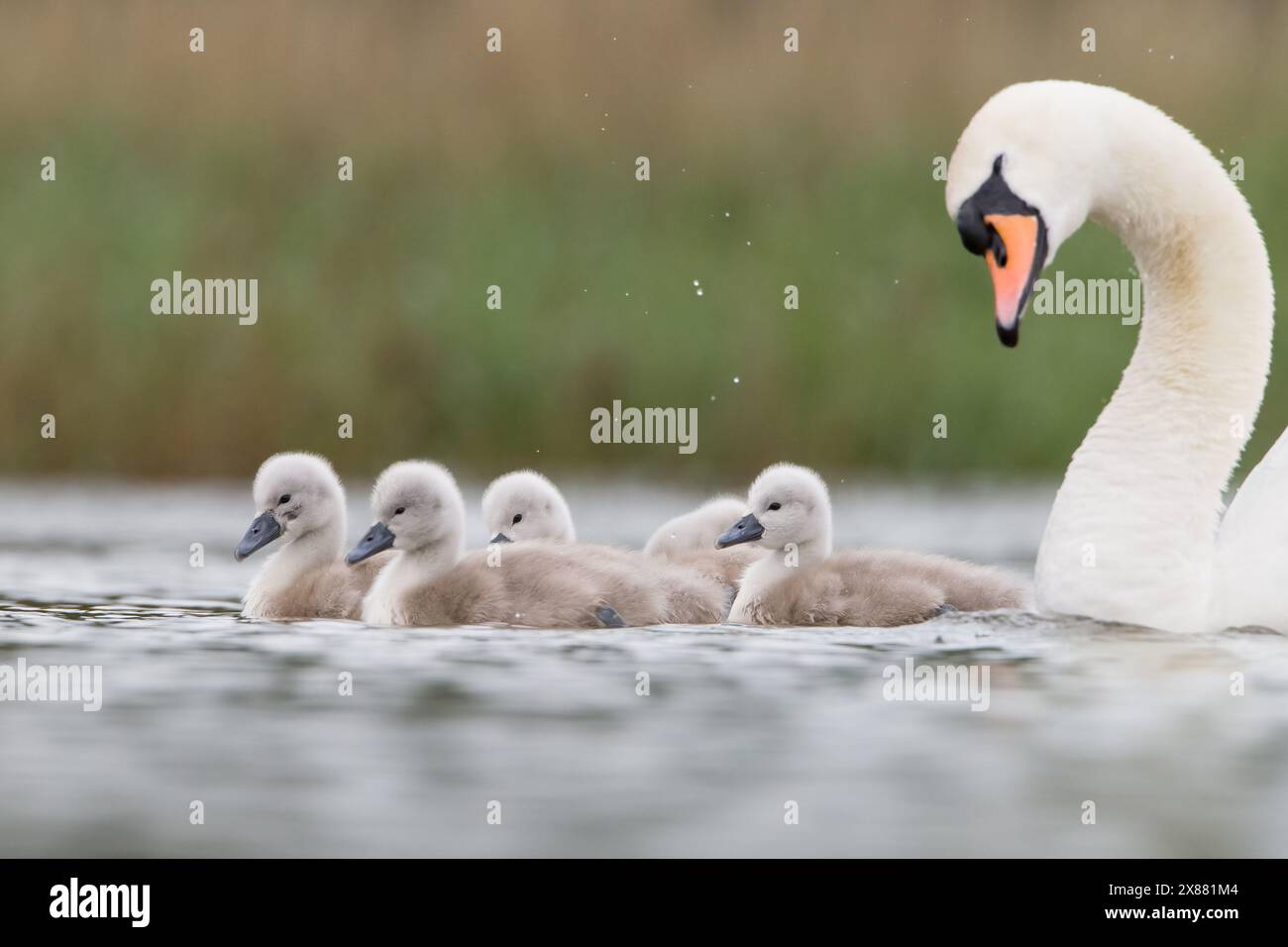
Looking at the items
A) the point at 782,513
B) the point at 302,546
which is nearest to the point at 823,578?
the point at 782,513

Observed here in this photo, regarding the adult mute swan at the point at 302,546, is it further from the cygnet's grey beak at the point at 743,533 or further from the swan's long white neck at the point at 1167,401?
the swan's long white neck at the point at 1167,401

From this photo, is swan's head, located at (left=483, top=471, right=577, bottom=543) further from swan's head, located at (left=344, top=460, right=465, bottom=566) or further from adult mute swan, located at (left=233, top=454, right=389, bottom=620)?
swan's head, located at (left=344, top=460, right=465, bottom=566)

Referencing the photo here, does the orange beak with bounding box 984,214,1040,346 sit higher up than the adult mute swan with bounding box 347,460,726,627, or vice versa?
the orange beak with bounding box 984,214,1040,346

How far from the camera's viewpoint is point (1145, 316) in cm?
697

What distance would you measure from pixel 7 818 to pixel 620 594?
9.94 feet

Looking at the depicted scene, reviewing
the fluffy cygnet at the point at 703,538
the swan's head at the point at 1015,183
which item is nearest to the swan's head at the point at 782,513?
the fluffy cygnet at the point at 703,538

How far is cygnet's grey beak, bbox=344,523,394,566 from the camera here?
767 centimetres

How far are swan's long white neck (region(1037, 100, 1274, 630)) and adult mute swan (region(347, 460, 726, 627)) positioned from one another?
144 centimetres

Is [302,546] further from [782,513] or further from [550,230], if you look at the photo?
[550,230]

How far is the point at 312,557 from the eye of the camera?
827 centimetres

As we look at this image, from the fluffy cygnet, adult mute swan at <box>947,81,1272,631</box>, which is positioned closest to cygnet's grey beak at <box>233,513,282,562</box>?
the fluffy cygnet

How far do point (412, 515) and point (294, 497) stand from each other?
0.69 metres
